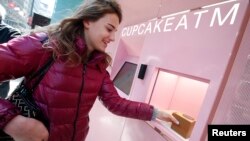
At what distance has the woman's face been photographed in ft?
4.70

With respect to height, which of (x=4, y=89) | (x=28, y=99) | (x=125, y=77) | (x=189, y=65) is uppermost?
(x=189, y=65)

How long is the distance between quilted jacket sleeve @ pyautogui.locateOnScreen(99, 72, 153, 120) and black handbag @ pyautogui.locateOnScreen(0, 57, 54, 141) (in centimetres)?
44

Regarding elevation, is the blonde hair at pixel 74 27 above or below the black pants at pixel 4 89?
above

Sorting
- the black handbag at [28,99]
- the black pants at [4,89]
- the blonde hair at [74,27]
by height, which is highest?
the blonde hair at [74,27]

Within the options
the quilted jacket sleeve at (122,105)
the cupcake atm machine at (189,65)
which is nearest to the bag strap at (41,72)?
the quilted jacket sleeve at (122,105)

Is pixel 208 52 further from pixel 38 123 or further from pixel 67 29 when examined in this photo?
pixel 38 123

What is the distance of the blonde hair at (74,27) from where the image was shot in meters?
1.35

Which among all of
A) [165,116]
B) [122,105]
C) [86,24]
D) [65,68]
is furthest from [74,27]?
[165,116]

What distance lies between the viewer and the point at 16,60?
1.20m

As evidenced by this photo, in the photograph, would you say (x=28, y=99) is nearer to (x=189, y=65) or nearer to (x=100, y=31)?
(x=100, y=31)

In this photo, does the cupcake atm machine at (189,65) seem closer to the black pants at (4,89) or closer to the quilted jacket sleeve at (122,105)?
the quilted jacket sleeve at (122,105)

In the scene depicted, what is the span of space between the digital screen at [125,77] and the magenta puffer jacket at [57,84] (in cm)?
79

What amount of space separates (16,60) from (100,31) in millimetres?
463

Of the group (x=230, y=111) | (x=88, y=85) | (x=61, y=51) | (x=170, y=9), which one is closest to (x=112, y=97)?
(x=88, y=85)
